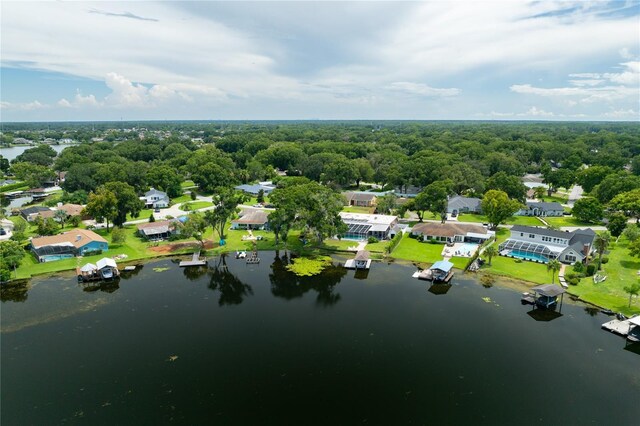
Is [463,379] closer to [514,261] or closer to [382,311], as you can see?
[382,311]

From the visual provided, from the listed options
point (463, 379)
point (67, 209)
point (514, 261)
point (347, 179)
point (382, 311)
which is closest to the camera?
point (463, 379)

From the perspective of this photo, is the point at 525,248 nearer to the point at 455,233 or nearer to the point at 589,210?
the point at 455,233

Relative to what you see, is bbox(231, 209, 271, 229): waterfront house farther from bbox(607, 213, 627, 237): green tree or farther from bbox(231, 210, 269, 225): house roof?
bbox(607, 213, 627, 237): green tree

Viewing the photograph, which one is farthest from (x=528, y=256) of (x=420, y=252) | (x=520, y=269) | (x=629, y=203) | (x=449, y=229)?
(x=629, y=203)

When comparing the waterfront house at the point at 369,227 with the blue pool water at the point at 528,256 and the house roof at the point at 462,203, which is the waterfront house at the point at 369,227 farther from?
the blue pool water at the point at 528,256

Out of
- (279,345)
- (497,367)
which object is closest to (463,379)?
(497,367)

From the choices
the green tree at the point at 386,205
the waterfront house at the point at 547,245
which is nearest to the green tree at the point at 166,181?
the green tree at the point at 386,205
